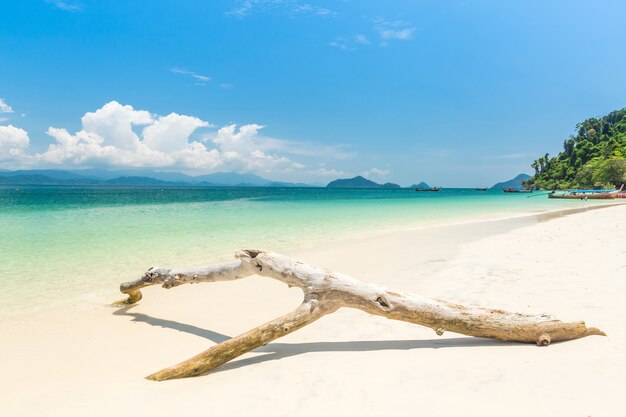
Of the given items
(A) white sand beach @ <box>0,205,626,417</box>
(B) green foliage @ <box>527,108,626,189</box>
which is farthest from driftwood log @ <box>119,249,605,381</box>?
(B) green foliage @ <box>527,108,626,189</box>

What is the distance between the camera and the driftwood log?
185 inches

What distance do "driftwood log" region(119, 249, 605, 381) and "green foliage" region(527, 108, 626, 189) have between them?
94.6m

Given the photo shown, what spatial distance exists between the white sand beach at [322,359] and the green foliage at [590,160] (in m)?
93.1

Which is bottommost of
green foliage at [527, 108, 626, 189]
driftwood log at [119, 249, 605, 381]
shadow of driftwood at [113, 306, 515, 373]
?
shadow of driftwood at [113, 306, 515, 373]

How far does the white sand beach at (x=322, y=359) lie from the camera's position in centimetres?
358

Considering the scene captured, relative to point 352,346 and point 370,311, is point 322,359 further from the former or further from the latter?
point 370,311

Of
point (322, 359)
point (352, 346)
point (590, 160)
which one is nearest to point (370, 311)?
point (352, 346)

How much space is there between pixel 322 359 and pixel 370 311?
95cm

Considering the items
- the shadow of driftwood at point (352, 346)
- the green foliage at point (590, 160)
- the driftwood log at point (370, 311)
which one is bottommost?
the shadow of driftwood at point (352, 346)

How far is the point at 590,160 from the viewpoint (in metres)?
108

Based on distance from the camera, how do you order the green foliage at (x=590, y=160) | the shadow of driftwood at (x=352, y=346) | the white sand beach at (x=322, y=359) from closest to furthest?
1. the white sand beach at (x=322, y=359)
2. the shadow of driftwood at (x=352, y=346)
3. the green foliage at (x=590, y=160)

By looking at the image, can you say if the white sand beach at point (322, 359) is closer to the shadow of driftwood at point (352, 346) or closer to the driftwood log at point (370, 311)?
the shadow of driftwood at point (352, 346)

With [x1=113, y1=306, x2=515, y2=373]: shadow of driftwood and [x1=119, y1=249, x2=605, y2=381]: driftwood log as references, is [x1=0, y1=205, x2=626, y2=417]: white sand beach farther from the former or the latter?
[x1=119, y1=249, x2=605, y2=381]: driftwood log

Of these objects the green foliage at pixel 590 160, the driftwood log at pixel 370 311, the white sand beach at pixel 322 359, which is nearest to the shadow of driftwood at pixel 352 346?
the white sand beach at pixel 322 359
